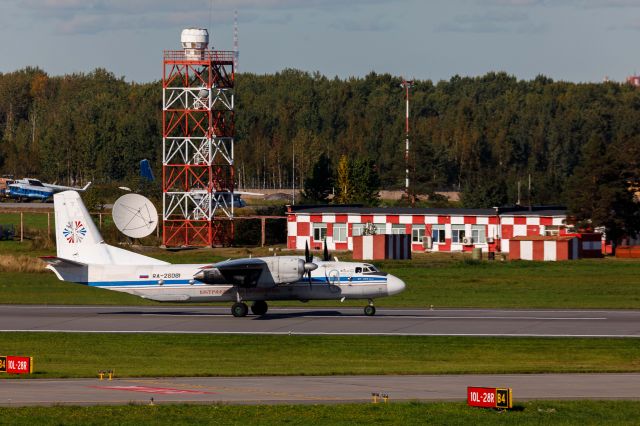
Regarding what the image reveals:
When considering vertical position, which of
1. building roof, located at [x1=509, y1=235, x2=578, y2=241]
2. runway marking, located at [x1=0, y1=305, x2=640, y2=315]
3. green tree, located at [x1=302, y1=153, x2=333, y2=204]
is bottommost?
runway marking, located at [x1=0, y1=305, x2=640, y2=315]

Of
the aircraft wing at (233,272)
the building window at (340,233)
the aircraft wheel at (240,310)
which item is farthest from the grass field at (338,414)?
the building window at (340,233)

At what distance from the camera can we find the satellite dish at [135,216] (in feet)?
232

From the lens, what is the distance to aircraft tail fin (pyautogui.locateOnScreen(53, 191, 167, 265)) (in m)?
53.9

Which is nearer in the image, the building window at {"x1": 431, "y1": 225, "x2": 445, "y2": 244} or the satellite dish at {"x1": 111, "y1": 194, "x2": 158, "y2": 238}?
the satellite dish at {"x1": 111, "y1": 194, "x2": 158, "y2": 238}

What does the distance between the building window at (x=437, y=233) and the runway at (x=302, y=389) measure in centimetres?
6594

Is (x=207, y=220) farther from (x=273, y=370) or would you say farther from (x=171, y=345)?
(x=273, y=370)

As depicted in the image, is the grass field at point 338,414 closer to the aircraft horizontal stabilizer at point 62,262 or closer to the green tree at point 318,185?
the aircraft horizontal stabilizer at point 62,262

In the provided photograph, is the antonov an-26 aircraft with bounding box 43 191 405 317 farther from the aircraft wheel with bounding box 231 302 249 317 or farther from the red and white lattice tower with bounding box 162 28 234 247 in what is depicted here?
the red and white lattice tower with bounding box 162 28 234 247

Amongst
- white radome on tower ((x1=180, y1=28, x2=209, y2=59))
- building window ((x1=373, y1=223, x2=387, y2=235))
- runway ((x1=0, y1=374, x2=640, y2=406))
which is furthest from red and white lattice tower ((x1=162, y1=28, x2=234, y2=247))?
runway ((x1=0, y1=374, x2=640, y2=406))

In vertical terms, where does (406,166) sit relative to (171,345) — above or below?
above

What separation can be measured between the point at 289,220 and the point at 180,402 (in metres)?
74.5

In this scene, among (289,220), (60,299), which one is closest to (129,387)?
(60,299)

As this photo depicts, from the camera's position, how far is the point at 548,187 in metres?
148

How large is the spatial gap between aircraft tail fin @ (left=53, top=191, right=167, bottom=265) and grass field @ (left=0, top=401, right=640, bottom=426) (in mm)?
25755
